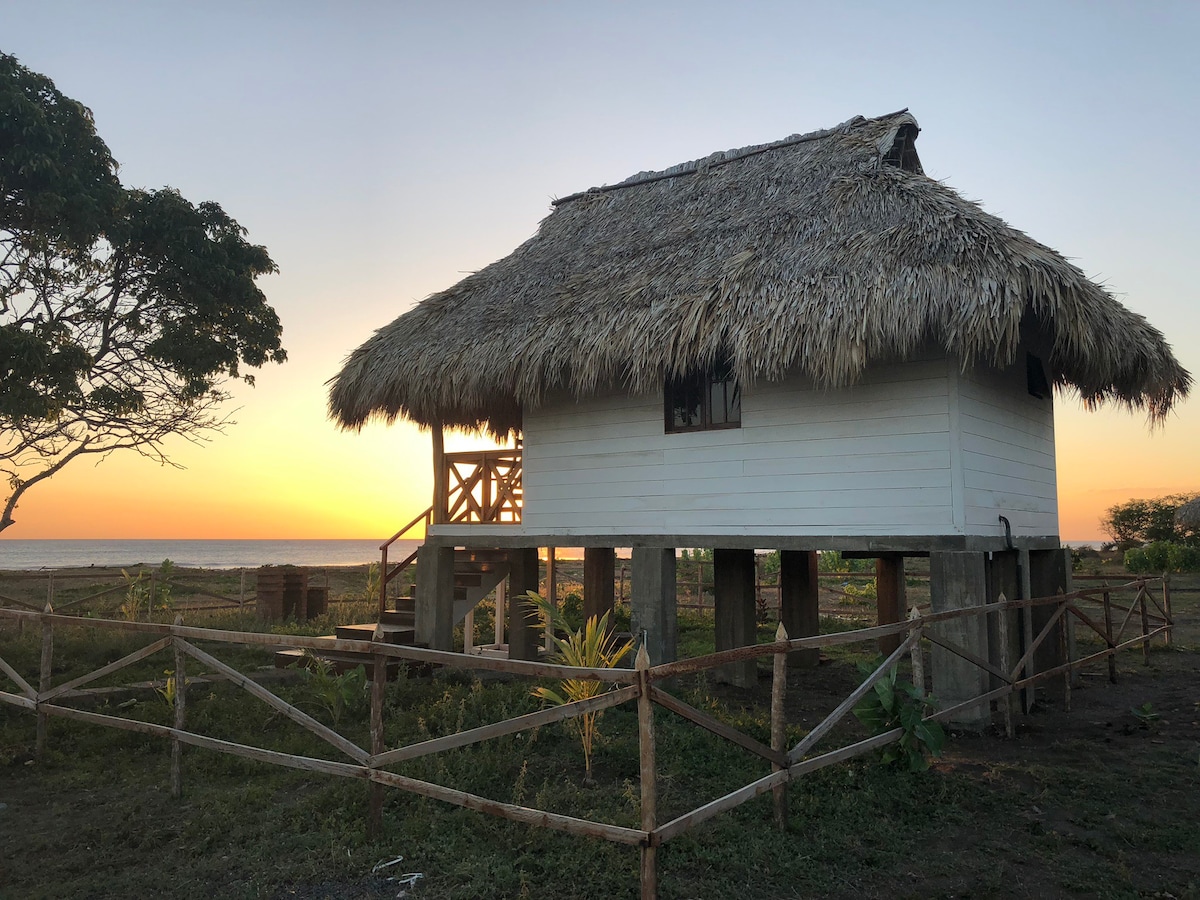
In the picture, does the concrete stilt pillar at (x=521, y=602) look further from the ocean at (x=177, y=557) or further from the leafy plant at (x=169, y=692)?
the ocean at (x=177, y=557)

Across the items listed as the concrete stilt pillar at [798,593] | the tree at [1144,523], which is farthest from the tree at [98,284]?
the tree at [1144,523]

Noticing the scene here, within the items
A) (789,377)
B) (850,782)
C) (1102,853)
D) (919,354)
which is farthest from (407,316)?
(1102,853)

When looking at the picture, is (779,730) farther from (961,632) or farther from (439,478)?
(439,478)

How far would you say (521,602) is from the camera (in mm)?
10641

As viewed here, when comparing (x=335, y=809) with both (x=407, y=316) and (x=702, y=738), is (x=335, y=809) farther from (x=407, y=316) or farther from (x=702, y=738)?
(x=407, y=316)

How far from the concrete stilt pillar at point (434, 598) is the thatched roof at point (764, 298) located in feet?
5.78

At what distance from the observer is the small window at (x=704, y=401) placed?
8.64 meters

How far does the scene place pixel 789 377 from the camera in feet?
26.9

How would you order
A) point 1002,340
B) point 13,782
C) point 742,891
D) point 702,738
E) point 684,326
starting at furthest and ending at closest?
point 684,326, point 1002,340, point 702,738, point 13,782, point 742,891

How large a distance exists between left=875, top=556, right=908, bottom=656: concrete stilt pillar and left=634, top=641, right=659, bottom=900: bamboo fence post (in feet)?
25.8

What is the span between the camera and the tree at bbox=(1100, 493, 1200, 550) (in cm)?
2788

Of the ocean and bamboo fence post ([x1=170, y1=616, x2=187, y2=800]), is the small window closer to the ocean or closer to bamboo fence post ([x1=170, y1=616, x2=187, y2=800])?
bamboo fence post ([x1=170, y1=616, x2=187, y2=800])

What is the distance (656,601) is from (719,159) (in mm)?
6131

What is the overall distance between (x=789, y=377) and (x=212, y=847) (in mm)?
6085
